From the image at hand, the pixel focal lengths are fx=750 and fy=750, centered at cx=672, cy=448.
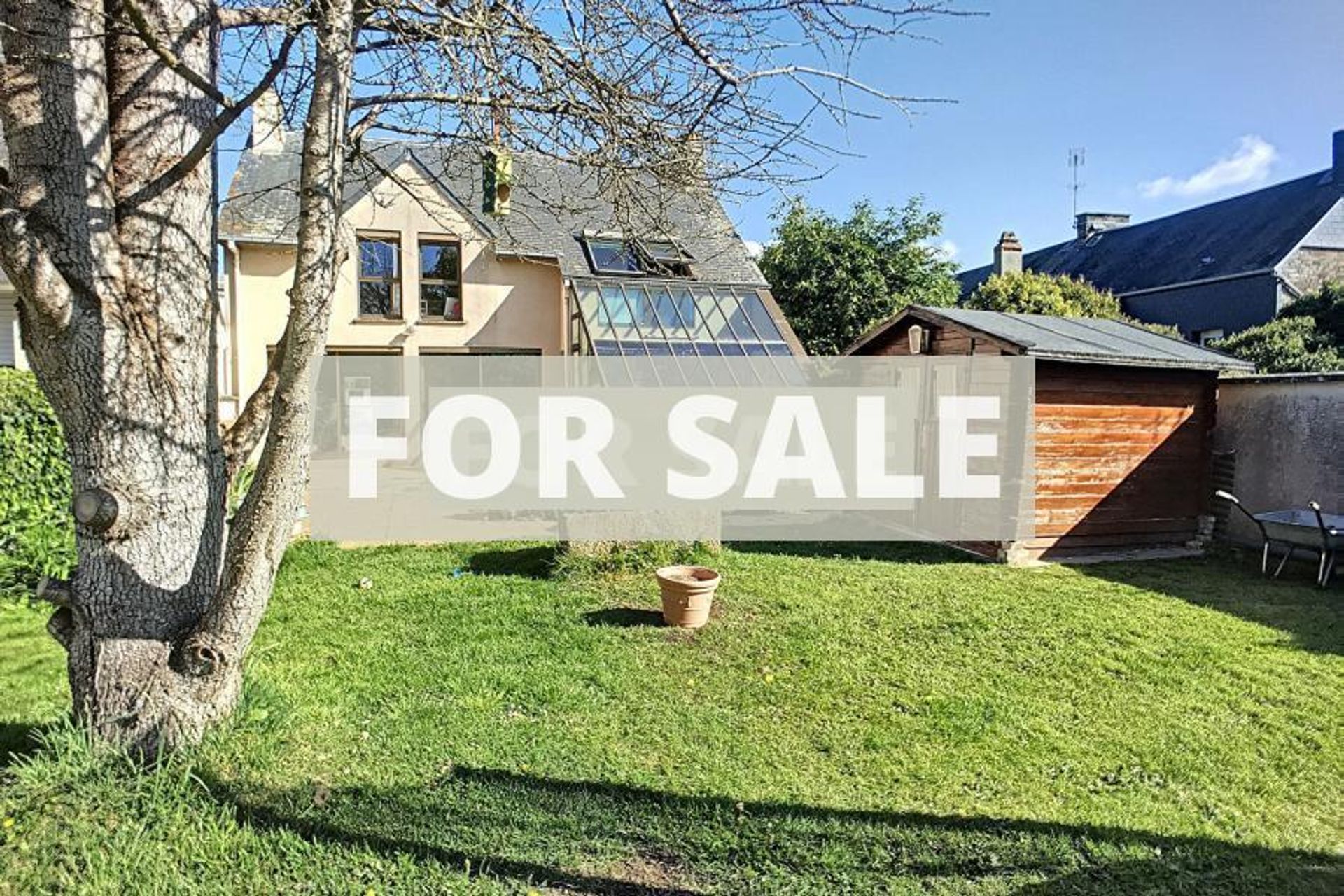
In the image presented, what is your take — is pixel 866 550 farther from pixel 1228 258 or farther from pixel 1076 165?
pixel 1076 165

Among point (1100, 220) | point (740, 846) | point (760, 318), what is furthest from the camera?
point (1100, 220)

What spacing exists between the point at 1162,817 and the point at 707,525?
5.51 meters

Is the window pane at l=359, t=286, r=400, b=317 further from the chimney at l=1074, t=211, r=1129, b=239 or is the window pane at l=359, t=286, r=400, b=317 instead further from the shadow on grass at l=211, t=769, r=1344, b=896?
the chimney at l=1074, t=211, r=1129, b=239

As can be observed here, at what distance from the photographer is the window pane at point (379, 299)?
1694 cm

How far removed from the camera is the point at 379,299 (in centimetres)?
1709

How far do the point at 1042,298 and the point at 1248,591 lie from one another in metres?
13.0

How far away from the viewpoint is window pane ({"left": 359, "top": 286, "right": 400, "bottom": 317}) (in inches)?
667

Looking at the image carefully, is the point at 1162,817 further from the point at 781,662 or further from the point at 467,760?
the point at 467,760

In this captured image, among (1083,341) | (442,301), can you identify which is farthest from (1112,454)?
(442,301)

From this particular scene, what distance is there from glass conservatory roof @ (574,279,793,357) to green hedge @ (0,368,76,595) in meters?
7.94

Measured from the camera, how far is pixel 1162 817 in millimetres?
3549

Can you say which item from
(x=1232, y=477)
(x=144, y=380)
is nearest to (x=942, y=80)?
(x=144, y=380)

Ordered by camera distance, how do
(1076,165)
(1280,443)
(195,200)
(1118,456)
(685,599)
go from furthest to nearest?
(1076,165) → (1280,443) → (1118,456) → (685,599) → (195,200)

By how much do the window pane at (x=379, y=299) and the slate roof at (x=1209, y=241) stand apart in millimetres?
21708
